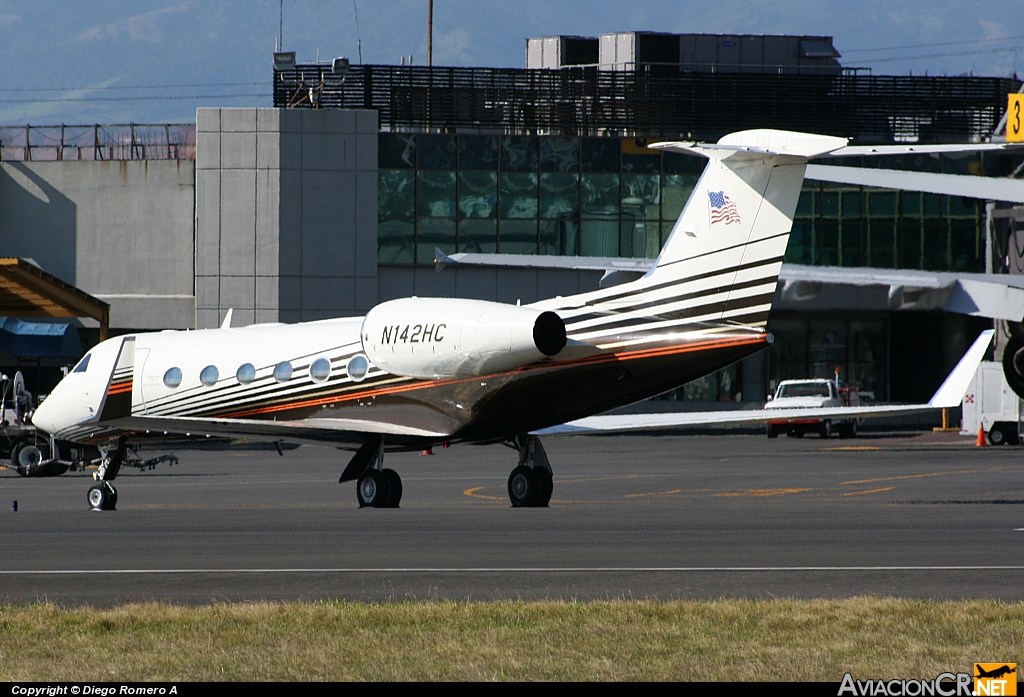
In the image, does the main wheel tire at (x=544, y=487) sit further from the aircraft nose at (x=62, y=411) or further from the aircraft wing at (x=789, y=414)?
the aircraft nose at (x=62, y=411)

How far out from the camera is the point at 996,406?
147 ft

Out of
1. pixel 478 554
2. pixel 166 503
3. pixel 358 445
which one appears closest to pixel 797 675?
pixel 478 554

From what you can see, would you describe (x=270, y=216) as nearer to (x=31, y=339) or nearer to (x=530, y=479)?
(x=31, y=339)

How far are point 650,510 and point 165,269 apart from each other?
141 feet

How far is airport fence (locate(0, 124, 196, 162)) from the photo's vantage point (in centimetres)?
6116

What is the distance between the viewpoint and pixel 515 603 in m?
11.6

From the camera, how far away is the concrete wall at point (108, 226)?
61.0m

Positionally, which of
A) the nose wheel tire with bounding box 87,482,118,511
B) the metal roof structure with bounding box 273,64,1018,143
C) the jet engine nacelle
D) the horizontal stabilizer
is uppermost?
the metal roof structure with bounding box 273,64,1018,143

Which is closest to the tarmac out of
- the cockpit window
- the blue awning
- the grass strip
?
the grass strip

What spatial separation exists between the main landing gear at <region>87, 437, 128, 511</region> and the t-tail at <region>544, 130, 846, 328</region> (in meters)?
8.45

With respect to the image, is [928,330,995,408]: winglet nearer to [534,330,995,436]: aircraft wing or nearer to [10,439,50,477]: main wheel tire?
[534,330,995,436]: aircraft wing

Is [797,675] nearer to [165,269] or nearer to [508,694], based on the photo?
[508,694]

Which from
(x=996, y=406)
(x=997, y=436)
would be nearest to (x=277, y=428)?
(x=997, y=436)

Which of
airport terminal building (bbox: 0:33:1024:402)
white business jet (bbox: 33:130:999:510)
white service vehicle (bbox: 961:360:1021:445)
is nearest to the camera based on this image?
white business jet (bbox: 33:130:999:510)
